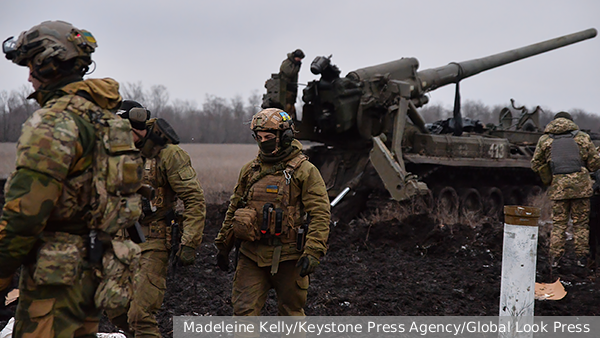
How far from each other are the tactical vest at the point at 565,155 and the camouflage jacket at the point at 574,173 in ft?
0.17

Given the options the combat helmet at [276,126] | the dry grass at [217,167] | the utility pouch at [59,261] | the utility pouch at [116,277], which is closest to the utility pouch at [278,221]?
the combat helmet at [276,126]

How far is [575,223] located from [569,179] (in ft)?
2.06

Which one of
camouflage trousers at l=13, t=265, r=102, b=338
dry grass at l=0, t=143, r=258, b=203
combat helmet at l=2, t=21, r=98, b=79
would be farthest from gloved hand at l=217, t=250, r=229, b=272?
dry grass at l=0, t=143, r=258, b=203

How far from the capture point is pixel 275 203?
14.2 ft

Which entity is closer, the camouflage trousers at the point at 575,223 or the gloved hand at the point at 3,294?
the gloved hand at the point at 3,294

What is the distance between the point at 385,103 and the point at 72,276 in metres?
8.82

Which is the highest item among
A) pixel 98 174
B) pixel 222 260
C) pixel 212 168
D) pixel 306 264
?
pixel 98 174

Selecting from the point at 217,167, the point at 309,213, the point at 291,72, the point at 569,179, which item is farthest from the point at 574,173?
the point at 217,167

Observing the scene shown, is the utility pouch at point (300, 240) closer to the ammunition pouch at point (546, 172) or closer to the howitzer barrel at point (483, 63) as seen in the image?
the ammunition pouch at point (546, 172)

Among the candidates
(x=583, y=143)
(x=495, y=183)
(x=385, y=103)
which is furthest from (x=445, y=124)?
(x=583, y=143)

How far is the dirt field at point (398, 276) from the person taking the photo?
20.0 ft

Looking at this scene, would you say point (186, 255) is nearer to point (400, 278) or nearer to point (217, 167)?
point (400, 278)

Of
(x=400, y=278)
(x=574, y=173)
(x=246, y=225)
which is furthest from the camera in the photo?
(x=574, y=173)

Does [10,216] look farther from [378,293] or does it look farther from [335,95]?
[335,95]
